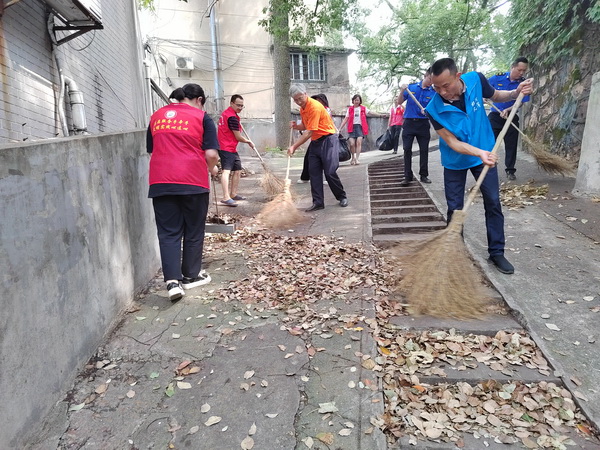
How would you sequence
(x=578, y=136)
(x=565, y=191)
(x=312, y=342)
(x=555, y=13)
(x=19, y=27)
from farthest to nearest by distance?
1. (x=555, y=13)
2. (x=578, y=136)
3. (x=565, y=191)
4. (x=19, y=27)
5. (x=312, y=342)

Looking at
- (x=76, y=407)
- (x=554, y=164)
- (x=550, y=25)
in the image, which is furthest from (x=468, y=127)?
(x=550, y=25)

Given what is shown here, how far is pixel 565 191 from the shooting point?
239 inches

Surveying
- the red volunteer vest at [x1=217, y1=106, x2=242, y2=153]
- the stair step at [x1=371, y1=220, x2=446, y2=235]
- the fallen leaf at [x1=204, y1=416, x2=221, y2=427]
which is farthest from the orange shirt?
the fallen leaf at [x1=204, y1=416, x2=221, y2=427]

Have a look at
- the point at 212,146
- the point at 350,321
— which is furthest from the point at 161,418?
the point at 212,146

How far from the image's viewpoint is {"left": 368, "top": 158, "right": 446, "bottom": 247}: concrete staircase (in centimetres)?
527

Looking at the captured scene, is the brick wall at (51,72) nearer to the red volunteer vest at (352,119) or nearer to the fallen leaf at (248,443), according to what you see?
the fallen leaf at (248,443)

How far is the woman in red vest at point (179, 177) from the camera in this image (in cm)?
372

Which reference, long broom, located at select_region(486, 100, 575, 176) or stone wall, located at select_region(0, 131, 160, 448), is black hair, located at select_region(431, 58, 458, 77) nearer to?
stone wall, located at select_region(0, 131, 160, 448)

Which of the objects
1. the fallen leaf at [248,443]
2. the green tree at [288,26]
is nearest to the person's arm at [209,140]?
the fallen leaf at [248,443]

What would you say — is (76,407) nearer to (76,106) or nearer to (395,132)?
(76,106)

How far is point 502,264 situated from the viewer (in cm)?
400

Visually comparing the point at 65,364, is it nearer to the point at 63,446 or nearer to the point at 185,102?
the point at 63,446

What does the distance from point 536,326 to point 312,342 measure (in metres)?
1.74

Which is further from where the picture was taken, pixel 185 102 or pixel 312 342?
pixel 185 102
